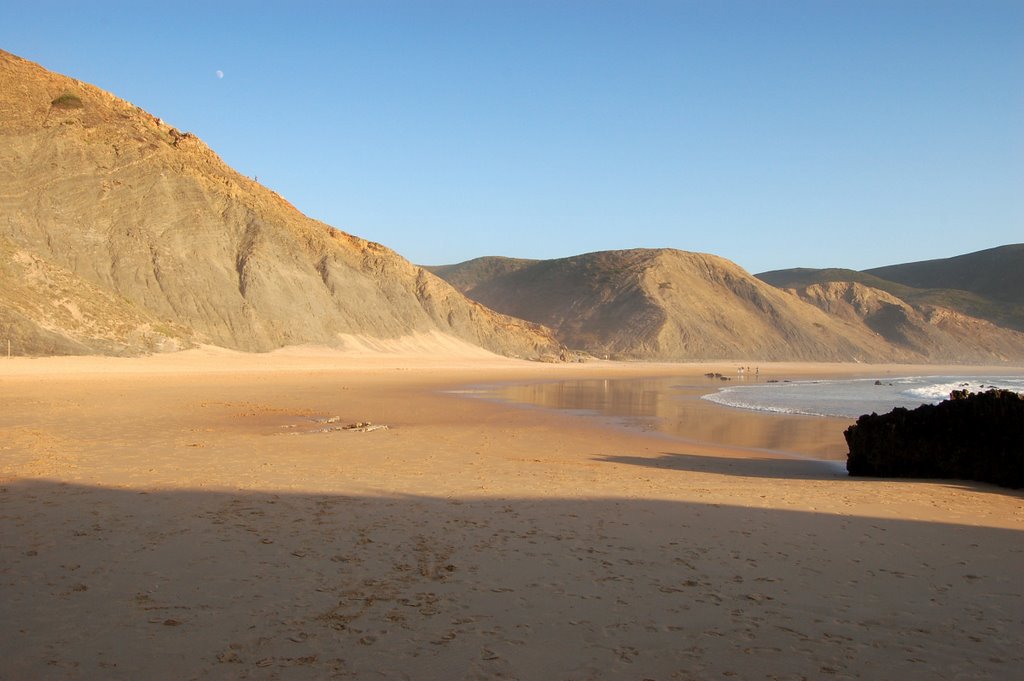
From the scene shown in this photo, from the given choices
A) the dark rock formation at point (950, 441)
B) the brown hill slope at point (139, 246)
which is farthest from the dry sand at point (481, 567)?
the brown hill slope at point (139, 246)

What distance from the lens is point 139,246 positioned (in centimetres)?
4347

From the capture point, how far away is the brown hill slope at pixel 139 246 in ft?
113

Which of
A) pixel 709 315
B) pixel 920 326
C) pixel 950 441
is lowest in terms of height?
pixel 950 441

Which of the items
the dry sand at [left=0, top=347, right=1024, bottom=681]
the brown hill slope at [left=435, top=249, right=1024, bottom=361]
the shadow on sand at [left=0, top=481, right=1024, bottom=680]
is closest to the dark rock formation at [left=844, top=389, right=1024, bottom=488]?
the dry sand at [left=0, top=347, right=1024, bottom=681]

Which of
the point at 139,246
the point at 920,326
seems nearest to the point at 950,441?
the point at 139,246

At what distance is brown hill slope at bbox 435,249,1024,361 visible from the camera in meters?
96.8

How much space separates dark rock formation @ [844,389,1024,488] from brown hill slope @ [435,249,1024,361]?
7970 centimetres

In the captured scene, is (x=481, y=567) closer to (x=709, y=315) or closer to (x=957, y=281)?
(x=709, y=315)

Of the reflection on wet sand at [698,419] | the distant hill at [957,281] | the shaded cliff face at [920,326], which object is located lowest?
the reflection on wet sand at [698,419]

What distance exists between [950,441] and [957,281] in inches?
7444

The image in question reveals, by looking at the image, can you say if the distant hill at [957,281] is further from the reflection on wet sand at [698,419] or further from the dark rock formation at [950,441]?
the dark rock formation at [950,441]

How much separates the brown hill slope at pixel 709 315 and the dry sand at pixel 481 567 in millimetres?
83113

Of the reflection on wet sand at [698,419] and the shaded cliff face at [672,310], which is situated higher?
the shaded cliff face at [672,310]

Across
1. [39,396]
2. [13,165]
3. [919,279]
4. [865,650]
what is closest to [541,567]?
[865,650]
